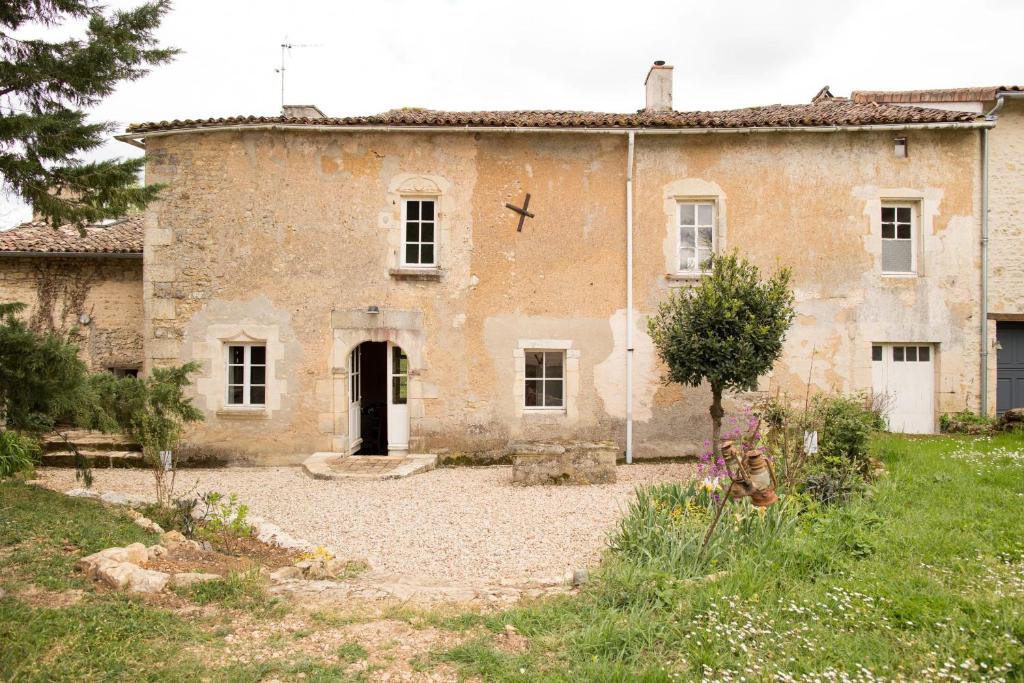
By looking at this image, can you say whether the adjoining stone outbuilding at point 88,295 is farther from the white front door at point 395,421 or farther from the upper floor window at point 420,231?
the upper floor window at point 420,231

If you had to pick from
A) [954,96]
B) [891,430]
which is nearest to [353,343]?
Answer: [891,430]

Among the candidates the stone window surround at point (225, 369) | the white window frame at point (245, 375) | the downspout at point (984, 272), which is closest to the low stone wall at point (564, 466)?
the stone window surround at point (225, 369)

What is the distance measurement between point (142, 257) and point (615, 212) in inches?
342

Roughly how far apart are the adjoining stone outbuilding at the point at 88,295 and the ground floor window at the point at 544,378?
729 cm

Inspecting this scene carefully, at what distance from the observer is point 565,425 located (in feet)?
35.9

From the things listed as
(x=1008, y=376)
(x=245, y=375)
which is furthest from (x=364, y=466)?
(x=1008, y=376)

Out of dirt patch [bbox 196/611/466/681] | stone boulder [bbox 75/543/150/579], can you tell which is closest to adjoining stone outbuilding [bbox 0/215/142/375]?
stone boulder [bbox 75/543/150/579]

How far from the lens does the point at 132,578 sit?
4629 millimetres

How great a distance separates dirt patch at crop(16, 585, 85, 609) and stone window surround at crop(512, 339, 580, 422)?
7199 millimetres

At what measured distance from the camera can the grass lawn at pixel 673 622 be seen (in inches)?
137

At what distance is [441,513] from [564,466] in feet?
7.14

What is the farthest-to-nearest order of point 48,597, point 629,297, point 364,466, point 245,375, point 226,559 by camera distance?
1. point 245,375
2. point 629,297
3. point 364,466
4. point 226,559
5. point 48,597

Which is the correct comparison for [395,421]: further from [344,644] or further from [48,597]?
[344,644]

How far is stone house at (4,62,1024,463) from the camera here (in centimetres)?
1091
